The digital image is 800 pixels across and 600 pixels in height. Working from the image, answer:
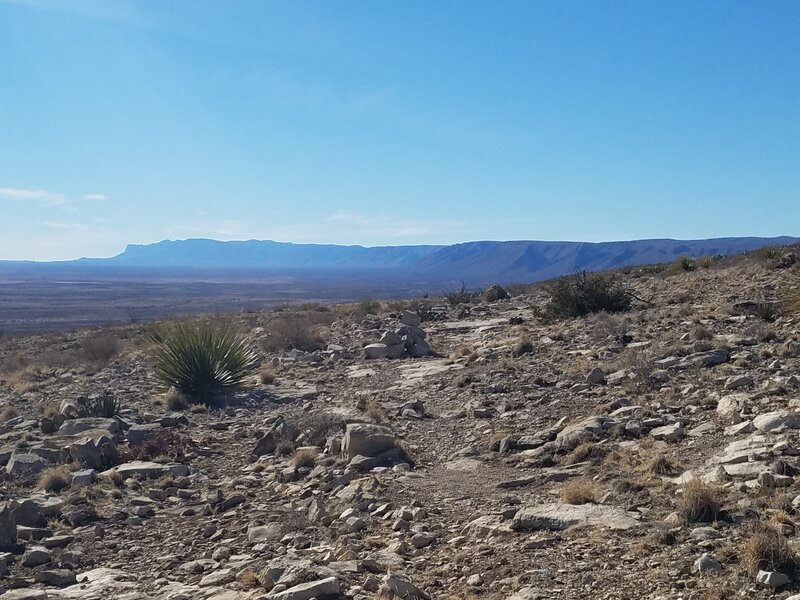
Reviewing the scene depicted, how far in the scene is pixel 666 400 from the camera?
949 cm

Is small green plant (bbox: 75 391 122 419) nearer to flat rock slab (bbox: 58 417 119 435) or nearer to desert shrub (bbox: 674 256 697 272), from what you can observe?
flat rock slab (bbox: 58 417 119 435)

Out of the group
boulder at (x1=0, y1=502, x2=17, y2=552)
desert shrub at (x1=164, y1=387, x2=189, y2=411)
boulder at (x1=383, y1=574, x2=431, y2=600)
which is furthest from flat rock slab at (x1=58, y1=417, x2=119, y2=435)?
boulder at (x1=383, y1=574, x2=431, y2=600)

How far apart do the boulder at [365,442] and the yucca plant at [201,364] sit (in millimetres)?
5932

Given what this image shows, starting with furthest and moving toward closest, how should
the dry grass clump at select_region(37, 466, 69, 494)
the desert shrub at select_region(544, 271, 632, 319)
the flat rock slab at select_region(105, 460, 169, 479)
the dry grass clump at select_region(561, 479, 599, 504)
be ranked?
the desert shrub at select_region(544, 271, 632, 319), the flat rock slab at select_region(105, 460, 169, 479), the dry grass clump at select_region(37, 466, 69, 494), the dry grass clump at select_region(561, 479, 599, 504)

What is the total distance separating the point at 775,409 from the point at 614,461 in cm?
183

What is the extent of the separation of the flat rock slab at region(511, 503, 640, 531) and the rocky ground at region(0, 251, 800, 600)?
0.02 metres

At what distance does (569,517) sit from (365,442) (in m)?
3.39

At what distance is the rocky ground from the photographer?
5461mm

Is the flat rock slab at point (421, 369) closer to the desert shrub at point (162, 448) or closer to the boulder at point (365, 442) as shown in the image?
the desert shrub at point (162, 448)

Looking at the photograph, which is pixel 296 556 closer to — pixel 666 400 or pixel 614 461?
pixel 614 461

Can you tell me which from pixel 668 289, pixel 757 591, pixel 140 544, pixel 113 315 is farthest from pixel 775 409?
pixel 113 315

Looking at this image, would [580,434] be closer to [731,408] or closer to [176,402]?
[731,408]

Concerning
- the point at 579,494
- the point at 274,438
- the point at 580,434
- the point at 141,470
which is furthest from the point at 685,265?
the point at 579,494

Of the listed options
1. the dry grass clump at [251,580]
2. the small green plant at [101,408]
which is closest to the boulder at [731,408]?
the dry grass clump at [251,580]
